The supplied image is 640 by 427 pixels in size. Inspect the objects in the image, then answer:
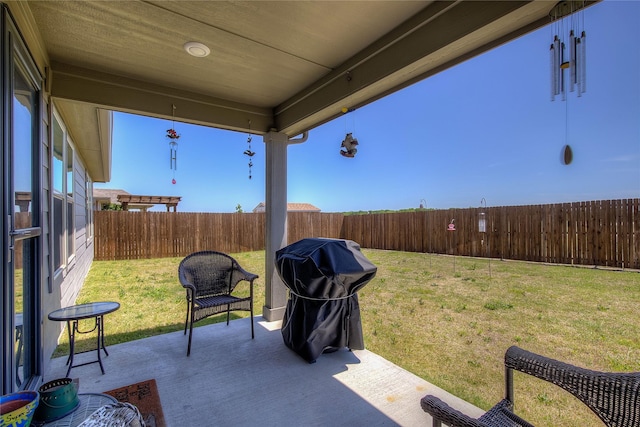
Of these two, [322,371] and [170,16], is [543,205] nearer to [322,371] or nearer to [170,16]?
[322,371]

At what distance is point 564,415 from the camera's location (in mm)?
2115

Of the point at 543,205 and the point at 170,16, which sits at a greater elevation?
the point at 170,16

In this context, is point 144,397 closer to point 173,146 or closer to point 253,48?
point 173,146

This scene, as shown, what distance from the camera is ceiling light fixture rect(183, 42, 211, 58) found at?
231cm

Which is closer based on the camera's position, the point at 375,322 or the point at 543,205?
the point at 375,322

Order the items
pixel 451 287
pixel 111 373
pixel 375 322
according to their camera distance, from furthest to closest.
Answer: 1. pixel 451 287
2. pixel 375 322
3. pixel 111 373

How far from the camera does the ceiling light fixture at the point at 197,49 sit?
231 cm

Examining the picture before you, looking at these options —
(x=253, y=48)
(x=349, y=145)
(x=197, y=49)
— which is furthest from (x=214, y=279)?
(x=253, y=48)

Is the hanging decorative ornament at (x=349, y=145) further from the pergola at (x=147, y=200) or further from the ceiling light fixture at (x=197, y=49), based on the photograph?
the pergola at (x=147, y=200)

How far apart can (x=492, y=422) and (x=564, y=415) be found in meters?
1.35

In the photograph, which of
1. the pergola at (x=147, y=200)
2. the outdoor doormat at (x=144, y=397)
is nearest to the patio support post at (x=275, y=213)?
the outdoor doormat at (x=144, y=397)

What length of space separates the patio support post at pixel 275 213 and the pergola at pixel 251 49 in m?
0.31

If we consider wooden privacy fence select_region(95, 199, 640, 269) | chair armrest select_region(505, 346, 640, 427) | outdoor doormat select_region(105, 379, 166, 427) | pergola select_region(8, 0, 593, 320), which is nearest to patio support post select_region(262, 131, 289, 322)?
pergola select_region(8, 0, 593, 320)

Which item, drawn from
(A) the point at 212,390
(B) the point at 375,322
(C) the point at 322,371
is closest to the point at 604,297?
(B) the point at 375,322
